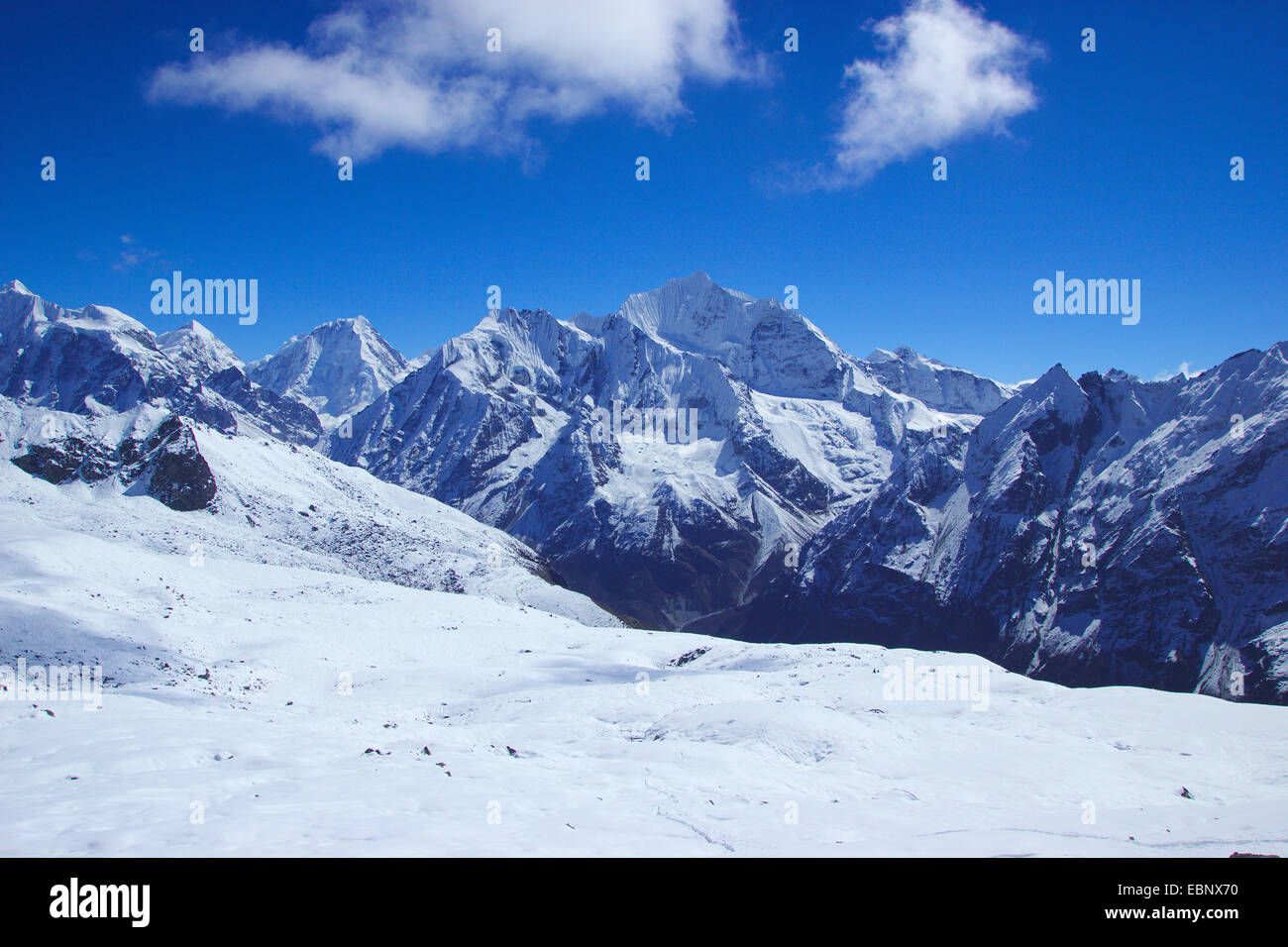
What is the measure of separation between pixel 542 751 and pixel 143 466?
126 metres

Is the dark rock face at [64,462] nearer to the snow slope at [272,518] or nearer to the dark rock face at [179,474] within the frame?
the snow slope at [272,518]

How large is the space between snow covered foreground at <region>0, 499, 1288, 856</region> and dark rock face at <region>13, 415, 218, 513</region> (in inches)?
2617

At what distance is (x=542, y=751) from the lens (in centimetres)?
2641

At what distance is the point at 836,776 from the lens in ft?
76.8

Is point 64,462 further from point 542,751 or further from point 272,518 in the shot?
point 542,751

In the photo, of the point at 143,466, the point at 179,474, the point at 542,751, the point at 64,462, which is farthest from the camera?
the point at 143,466

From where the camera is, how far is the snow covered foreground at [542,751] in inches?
559

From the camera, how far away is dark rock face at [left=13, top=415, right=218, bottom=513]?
115875 mm

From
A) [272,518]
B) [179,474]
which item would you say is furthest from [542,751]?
[179,474]
